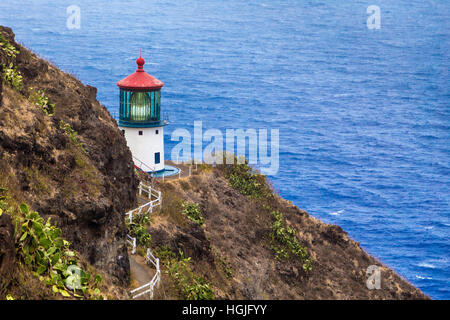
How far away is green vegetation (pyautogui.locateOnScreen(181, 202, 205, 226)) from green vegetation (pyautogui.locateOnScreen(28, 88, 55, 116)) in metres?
9.32

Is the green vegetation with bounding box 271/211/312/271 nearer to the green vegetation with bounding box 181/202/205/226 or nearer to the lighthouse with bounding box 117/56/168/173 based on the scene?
the green vegetation with bounding box 181/202/205/226

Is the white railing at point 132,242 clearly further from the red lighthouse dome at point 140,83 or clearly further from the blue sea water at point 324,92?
the blue sea water at point 324,92

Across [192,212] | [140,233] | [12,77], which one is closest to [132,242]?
[140,233]

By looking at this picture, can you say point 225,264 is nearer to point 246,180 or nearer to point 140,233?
point 140,233

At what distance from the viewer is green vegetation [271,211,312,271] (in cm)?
4117

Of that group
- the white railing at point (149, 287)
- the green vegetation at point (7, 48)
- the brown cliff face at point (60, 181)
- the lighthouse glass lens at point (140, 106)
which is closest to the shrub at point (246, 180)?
the lighthouse glass lens at point (140, 106)

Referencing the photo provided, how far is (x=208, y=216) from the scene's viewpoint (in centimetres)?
4097

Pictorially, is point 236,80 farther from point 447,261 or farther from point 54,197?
point 54,197

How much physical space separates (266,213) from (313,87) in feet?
295

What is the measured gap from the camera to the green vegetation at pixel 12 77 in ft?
85.7

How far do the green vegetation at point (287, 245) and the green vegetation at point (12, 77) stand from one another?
62.5ft

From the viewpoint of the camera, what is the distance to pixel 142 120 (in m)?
43.6

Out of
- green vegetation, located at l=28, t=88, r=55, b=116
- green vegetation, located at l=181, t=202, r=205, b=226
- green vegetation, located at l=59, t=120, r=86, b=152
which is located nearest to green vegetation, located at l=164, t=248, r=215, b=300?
green vegetation, located at l=181, t=202, r=205, b=226
